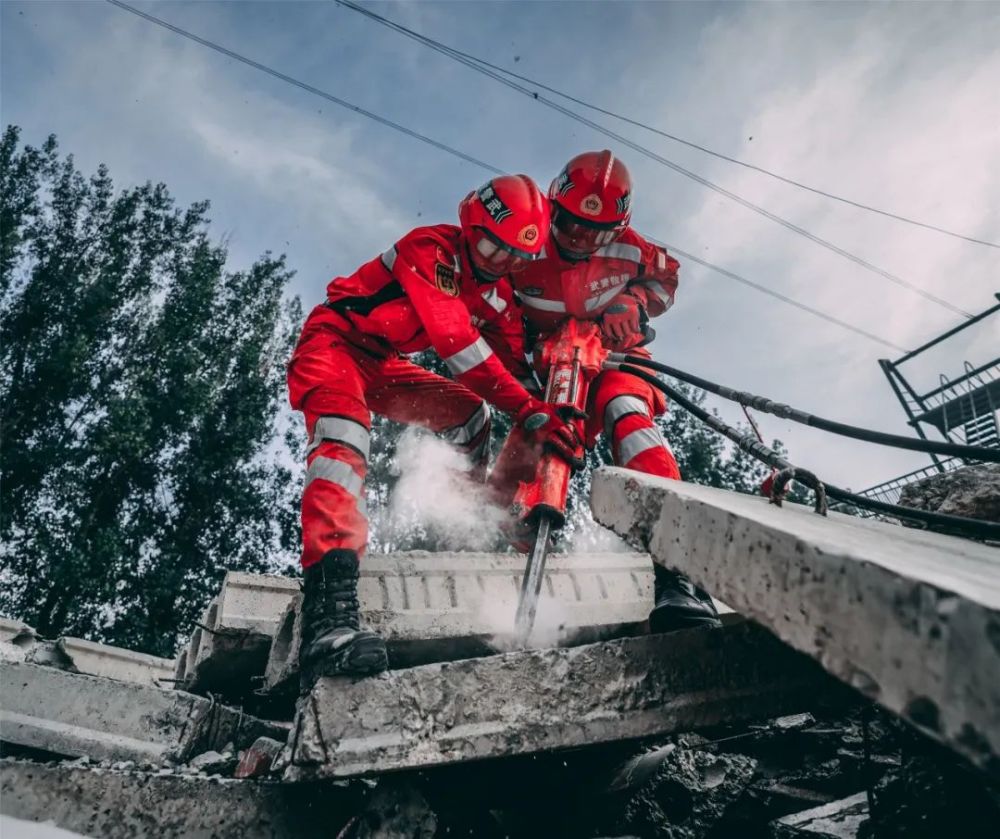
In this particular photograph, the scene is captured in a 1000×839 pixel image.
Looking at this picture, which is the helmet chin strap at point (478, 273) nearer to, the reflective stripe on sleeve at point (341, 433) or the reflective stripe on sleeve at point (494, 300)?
the reflective stripe on sleeve at point (494, 300)

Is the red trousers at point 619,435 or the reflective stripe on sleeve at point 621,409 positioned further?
the reflective stripe on sleeve at point 621,409

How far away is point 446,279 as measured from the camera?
3.06 meters

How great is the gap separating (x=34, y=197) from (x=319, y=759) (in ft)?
70.2

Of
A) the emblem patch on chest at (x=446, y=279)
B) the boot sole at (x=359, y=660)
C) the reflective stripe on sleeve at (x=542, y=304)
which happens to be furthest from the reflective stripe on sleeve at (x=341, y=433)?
the reflective stripe on sleeve at (x=542, y=304)

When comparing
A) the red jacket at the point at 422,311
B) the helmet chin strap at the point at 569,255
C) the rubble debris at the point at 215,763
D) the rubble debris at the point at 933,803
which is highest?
the helmet chin strap at the point at 569,255

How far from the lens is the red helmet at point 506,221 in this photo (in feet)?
10.0

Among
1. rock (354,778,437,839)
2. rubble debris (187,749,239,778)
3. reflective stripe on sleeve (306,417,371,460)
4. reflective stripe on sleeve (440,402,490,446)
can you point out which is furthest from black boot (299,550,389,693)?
reflective stripe on sleeve (440,402,490,446)

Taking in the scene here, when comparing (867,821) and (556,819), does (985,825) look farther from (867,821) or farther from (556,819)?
(556,819)

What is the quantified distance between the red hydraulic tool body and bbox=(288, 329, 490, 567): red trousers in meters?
0.58

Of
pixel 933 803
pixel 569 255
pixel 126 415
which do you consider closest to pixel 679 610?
pixel 933 803

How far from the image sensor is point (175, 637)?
530 inches

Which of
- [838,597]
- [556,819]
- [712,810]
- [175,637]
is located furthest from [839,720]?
[175,637]

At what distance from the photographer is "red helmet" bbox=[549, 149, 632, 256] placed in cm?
342

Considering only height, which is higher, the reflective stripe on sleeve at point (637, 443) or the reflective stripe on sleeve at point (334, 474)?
the reflective stripe on sleeve at point (637, 443)
